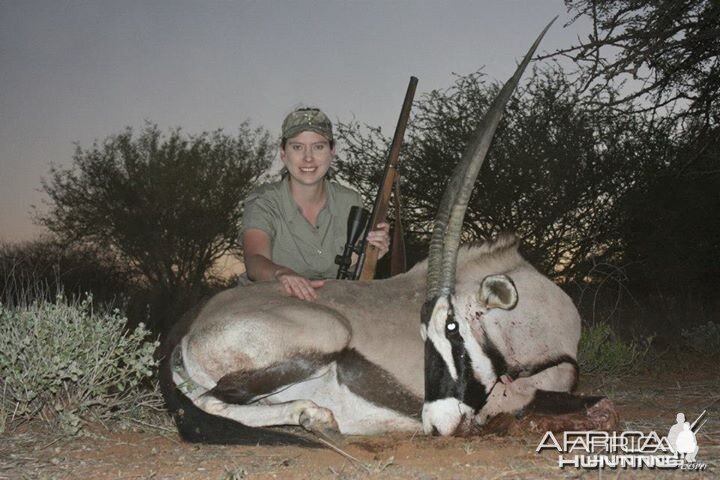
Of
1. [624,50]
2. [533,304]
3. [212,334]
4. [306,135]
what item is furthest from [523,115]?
[212,334]

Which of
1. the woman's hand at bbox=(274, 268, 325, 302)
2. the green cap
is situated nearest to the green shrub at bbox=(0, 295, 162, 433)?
the woman's hand at bbox=(274, 268, 325, 302)

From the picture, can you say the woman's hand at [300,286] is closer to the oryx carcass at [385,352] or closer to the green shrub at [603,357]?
the oryx carcass at [385,352]

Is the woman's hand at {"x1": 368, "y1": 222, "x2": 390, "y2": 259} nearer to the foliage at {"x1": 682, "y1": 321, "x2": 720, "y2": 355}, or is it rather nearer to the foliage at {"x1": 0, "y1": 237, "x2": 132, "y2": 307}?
the foliage at {"x1": 682, "y1": 321, "x2": 720, "y2": 355}

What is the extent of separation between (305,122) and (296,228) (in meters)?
0.70

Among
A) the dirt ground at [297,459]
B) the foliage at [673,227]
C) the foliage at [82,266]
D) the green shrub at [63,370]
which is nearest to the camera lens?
the dirt ground at [297,459]

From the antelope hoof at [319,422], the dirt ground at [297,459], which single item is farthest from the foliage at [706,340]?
the antelope hoof at [319,422]

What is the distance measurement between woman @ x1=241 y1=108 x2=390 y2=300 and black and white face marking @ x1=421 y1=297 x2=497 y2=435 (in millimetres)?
1419

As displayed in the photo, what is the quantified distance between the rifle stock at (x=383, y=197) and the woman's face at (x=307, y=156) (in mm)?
479

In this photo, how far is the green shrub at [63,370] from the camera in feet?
12.0

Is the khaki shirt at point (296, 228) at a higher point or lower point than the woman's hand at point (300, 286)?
higher

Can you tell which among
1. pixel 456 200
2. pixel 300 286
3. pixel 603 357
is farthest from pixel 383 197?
pixel 603 357

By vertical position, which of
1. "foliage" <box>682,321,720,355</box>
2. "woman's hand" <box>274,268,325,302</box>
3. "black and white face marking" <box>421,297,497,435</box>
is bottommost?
"foliage" <box>682,321,720,355</box>

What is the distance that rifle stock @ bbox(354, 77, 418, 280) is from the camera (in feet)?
15.9

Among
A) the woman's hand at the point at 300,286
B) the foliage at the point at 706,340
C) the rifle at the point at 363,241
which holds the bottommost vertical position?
the foliage at the point at 706,340
